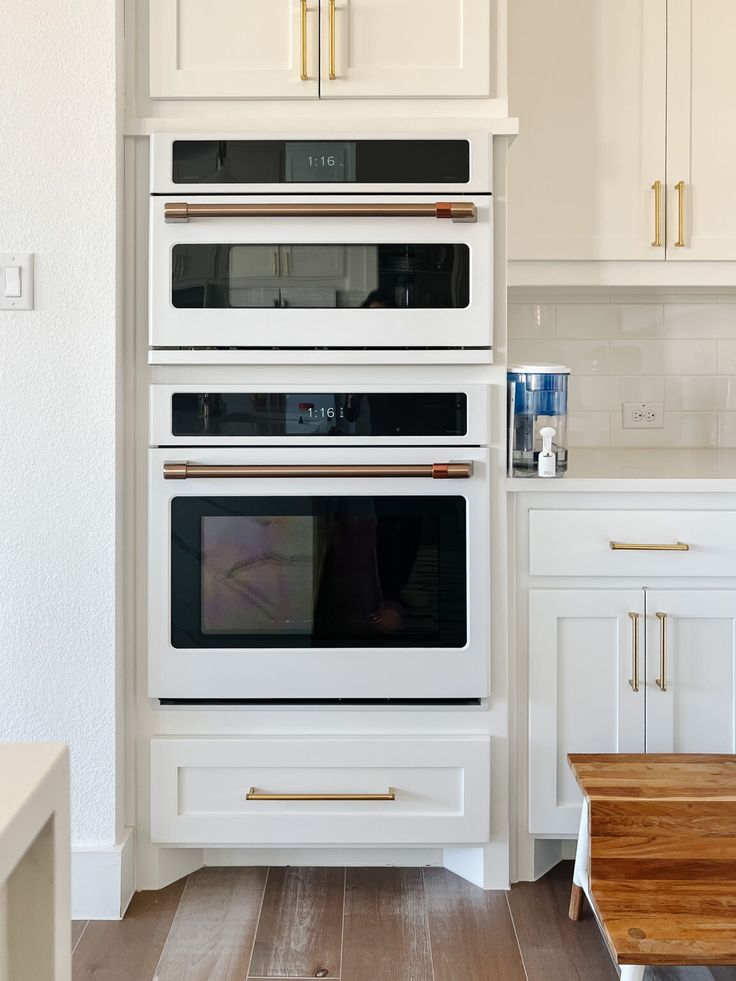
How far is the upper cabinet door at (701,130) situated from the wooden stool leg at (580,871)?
55.2 inches

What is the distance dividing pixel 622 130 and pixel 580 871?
1.74 meters

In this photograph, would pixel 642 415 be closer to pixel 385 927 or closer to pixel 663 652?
pixel 663 652

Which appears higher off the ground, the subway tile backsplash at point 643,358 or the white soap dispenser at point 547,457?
the subway tile backsplash at point 643,358

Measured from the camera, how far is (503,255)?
1.97 m

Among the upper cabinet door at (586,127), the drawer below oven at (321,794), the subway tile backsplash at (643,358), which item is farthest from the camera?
the subway tile backsplash at (643,358)

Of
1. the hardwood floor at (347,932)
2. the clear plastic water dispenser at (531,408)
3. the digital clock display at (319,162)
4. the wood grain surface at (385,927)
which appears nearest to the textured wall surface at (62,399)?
the hardwood floor at (347,932)

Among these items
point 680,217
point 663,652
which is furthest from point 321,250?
point 663,652

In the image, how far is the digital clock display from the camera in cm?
194

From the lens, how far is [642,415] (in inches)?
106

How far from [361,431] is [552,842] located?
1.03m

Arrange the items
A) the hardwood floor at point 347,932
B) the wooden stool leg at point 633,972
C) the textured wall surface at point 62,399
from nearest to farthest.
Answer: the wooden stool leg at point 633,972 → the hardwood floor at point 347,932 → the textured wall surface at point 62,399

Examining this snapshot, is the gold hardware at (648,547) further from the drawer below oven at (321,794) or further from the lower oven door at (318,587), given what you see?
the drawer below oven at (321,794)

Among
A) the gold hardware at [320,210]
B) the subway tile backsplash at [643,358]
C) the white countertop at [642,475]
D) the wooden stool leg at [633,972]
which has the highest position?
the gold hardware at [320,210]

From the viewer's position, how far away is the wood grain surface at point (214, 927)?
5.72 ft
